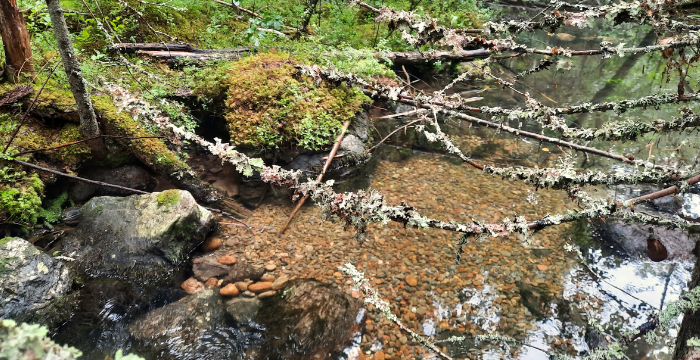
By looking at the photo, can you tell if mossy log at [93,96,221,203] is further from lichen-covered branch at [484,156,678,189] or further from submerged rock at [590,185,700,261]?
submerged rock at [590,185,700,261]

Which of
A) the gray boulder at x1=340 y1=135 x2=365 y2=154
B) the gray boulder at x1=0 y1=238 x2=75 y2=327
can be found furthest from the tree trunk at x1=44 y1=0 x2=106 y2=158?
the gray boulder at x1=340 y1=135 x2=365 y2=154

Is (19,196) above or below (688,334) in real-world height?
below

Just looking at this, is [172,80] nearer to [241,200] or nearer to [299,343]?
[241,200]

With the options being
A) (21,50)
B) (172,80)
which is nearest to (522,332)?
(172,80)

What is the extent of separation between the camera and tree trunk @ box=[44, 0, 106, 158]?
3393mm

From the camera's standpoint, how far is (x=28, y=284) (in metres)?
3.71

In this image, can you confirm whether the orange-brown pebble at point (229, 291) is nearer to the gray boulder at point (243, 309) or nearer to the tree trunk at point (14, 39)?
the gray boulder at point (243, 309)

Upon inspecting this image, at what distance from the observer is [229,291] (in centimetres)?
435


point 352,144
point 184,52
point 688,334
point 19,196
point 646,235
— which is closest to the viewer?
point 688,334

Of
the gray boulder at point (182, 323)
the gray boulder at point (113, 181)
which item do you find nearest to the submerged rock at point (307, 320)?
the gray boulder at point (182, 323)

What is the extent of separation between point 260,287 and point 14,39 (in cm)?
434

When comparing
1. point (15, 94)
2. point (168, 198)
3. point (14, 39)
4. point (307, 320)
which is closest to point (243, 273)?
point (307, 320)

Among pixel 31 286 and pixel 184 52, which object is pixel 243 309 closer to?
pixel 31 286

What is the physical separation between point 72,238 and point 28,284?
33.0 inches
